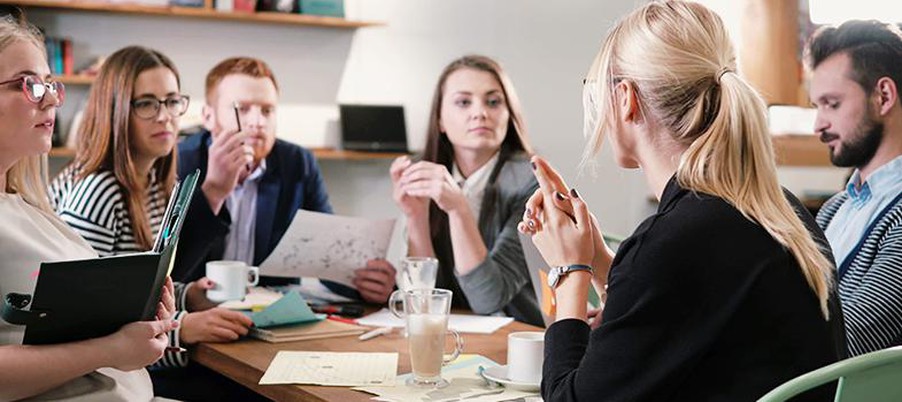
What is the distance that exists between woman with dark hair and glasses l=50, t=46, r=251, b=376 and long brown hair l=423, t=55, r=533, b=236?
0.72 metres

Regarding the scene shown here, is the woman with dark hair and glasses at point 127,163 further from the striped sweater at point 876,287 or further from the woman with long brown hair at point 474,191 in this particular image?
the striped sweater at point 876,287

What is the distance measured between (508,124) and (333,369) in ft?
4.35

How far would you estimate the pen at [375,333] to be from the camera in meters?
2.20

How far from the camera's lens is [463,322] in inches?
95.0

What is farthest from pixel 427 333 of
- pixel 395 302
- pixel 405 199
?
pixel 405 199

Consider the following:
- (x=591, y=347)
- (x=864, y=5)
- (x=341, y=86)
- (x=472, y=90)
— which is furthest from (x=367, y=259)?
(x=341, y=86)

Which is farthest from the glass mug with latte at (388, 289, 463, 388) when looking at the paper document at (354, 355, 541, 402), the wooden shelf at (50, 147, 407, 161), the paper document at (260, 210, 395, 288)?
the wooden shelf at (50, 147, 407, 161)

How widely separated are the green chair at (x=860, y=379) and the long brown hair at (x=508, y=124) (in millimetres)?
1678

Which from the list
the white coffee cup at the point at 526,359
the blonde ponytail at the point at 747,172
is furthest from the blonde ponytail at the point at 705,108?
the white coffee cup at the point at 526,359

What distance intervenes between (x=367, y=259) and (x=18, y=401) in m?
1.07

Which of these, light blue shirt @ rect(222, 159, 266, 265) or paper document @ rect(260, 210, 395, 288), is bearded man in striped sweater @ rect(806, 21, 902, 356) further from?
light blue shirt @ rect(222, 159, 266, 265)

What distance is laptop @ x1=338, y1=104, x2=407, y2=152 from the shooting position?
481 cm

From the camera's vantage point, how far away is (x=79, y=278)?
158 cm

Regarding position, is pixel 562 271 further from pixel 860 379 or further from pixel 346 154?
pixel 346 154
